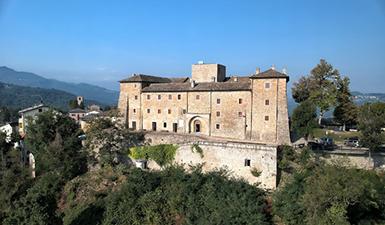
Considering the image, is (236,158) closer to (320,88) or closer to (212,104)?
(212,104)

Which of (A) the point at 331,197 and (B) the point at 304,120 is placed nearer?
(A) the point at 331,197

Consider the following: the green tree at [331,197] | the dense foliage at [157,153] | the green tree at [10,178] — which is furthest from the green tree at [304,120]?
the green tree at [10,178]

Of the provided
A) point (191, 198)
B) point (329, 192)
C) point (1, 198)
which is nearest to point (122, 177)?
point (191, 198)

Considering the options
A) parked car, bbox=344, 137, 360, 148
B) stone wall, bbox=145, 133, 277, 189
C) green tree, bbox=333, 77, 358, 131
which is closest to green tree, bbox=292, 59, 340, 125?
green tree, bbox=333, 77, 358, 131

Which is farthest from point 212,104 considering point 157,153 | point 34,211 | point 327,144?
point 34,211

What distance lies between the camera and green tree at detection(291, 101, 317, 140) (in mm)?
30422

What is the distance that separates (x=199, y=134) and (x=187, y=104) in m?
3.45

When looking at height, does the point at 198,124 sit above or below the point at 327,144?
above

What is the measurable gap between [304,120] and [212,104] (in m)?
9.17

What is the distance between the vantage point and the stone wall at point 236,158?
24.2 metres

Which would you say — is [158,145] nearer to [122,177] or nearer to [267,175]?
[122,177]

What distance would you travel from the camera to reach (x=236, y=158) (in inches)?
1007

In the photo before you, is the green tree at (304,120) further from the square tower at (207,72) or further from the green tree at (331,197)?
the square tower at (207,72)

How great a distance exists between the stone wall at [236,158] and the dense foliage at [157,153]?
23.4 inches
